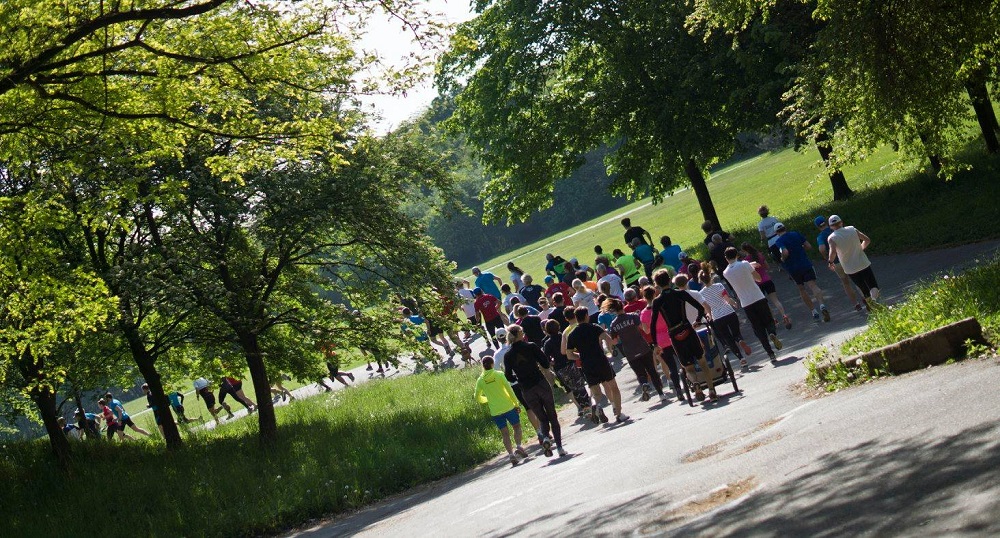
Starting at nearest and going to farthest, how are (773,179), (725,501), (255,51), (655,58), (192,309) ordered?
(725,501), (255,51), (192,309), (655,58), (773,179)

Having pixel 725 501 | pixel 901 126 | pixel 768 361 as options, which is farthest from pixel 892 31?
pixel 725 501

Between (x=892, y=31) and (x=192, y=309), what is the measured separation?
1313cm

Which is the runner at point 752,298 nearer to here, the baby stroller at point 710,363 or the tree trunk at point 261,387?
the baby stroller at point 710,363

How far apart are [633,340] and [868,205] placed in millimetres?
14389

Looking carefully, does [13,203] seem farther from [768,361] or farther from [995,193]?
[995,193]

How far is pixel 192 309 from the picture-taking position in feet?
69.9

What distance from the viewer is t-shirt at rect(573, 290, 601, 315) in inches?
861

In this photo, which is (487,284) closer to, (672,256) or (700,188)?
(672,256)

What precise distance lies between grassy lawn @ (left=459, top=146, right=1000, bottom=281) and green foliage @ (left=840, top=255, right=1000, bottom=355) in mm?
9779

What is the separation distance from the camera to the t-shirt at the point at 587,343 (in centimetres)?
1602

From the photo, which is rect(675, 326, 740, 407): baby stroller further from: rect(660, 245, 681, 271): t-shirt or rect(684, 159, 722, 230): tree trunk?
rect(684, 159, 722, 230): tree trunk

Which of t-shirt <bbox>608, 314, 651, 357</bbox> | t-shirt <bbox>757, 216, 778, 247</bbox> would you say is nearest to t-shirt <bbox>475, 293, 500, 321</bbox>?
t-shirt <bbox>757, 216, 778, 247</bbox>

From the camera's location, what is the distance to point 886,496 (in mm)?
6820

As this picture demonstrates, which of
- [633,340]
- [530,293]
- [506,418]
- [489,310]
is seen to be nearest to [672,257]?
[530,293]
